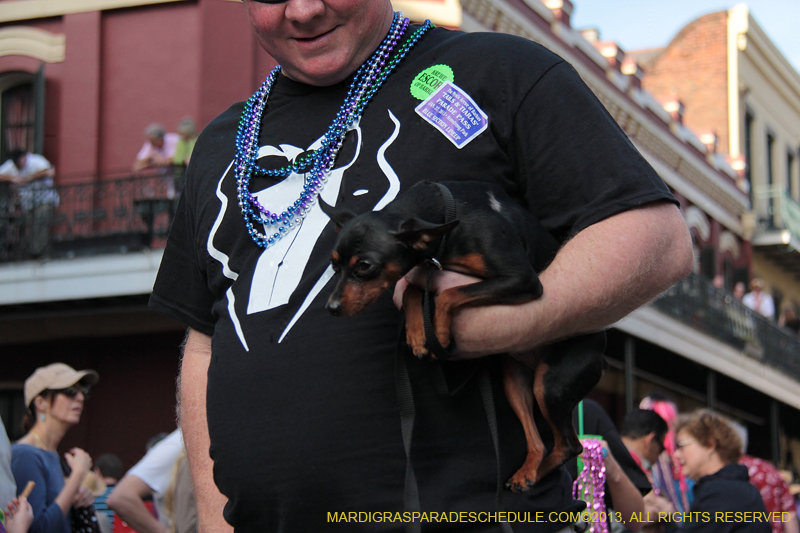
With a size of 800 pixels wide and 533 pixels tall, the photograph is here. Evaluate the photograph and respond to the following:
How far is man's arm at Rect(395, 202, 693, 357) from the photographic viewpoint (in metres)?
1.74

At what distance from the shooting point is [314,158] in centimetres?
211

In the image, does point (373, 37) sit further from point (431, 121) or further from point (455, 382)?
point (455, 382)

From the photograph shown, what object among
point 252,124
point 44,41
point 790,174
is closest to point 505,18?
point 44,41

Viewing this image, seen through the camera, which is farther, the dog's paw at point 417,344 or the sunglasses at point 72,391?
the sunglasses at point 72,391

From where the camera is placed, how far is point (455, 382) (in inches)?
72.2

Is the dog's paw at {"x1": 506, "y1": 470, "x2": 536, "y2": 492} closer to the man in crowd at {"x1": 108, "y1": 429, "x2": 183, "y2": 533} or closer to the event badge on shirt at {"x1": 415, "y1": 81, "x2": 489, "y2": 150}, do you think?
the event badge on shirt at {"x1": 415, "y1": 81, "x2": 489, "y2": 150}

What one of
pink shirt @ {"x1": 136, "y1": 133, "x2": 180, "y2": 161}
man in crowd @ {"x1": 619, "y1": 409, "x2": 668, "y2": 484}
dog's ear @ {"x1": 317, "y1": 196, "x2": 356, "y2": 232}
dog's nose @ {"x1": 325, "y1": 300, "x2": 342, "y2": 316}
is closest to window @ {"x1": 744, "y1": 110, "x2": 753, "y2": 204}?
pink shirt @ {"x1": 136, "y1": 133, "x2": 180, "y2": 161}

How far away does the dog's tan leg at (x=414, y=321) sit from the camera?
1.76 m

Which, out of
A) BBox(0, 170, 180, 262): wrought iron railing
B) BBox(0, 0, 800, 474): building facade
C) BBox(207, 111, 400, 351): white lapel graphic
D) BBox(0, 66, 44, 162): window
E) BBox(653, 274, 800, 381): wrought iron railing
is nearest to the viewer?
BBox(207, 111, 400, 351): white lapel graphic

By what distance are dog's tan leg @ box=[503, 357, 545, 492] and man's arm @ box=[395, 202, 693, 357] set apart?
0.08 meters

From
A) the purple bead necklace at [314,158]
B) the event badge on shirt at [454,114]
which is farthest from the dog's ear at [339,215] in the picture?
the event badge on shirt at [454,114]

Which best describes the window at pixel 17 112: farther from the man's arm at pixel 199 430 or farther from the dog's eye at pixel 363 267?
the dog's eye at pixel 363 267

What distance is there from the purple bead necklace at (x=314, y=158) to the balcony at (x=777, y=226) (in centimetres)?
2785

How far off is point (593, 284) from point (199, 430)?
1.04 m
